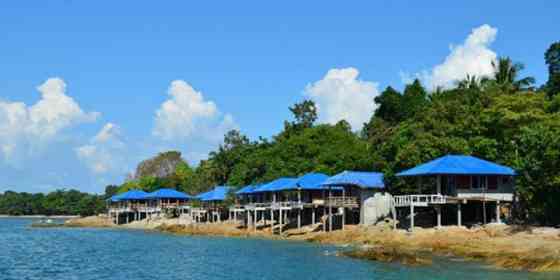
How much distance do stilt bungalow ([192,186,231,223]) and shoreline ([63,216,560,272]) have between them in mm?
21469

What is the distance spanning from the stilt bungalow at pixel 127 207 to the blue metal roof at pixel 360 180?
4370 cm

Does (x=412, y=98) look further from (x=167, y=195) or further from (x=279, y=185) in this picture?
(x=167, y=195)

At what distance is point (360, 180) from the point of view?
50875 millimetres

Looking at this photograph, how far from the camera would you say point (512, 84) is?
218 feet

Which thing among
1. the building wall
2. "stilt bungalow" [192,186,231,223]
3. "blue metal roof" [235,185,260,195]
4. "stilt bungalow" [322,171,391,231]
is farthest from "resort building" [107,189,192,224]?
the building wall

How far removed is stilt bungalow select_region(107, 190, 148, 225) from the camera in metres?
90.7

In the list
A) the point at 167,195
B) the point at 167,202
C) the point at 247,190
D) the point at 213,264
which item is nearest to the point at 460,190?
the point at 213,264

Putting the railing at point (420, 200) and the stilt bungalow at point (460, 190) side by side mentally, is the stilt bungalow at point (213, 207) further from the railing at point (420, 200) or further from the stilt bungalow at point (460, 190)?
the railing at point (420, 200)

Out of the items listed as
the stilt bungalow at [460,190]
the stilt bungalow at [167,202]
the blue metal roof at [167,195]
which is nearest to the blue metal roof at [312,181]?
the stilt bungalow at [460,190]

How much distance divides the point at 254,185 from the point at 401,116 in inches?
759

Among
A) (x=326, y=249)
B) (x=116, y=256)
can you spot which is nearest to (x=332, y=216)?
(x=326, y=249)

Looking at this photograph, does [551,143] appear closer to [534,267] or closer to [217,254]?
[534,267]

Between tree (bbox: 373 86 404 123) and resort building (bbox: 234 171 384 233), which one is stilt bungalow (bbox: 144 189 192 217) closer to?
resort building (bbox: 234 171 384 233)

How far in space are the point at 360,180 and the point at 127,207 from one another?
1941 inches
